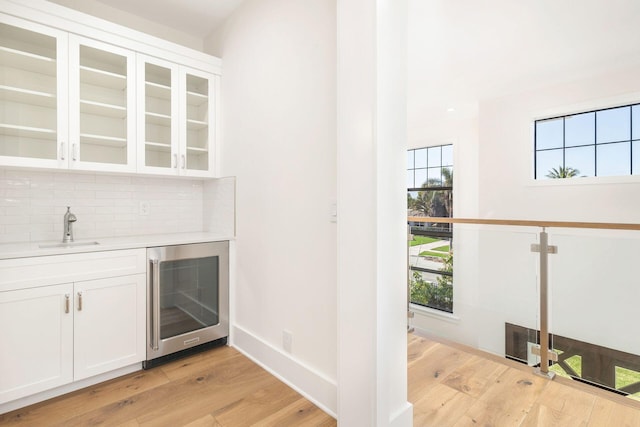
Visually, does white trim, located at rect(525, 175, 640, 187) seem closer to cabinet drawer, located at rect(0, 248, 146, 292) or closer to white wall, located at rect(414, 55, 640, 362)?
white wall, located at rect(414, 55, 640, 362)

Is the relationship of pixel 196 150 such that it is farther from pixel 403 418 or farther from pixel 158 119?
pixel 403 418

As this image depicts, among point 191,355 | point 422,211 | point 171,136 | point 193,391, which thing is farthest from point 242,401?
point 422,211

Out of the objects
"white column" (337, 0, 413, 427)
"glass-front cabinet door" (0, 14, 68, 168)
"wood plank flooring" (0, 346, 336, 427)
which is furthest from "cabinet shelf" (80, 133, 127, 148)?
"white column" (337, 0, 413, 427)

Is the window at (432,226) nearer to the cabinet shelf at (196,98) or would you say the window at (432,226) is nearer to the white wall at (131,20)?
the cabinet shelf at (196,98)

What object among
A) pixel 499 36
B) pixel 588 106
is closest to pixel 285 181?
pixel 499 36

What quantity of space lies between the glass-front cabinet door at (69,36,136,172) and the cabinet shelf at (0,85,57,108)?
0.41 ft

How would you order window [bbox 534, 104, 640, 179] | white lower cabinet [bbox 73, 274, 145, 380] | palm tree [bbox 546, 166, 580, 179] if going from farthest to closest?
palm tree [bbox 546, 166, 580, 179], window [bbox 534, 104, 640, 179], white lower cabinet [bbox 73, 274, 145, 380]

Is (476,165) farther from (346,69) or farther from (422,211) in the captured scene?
(346,69)

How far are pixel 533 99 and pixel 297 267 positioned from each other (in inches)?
165

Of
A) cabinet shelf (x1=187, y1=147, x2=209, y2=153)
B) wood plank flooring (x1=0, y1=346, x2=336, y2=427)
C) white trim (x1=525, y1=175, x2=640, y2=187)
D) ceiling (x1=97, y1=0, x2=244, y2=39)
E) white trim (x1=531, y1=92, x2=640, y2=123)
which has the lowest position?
wood plank flooring (x1=0, y1=346, x2=336, y2=427)

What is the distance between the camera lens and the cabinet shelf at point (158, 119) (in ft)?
7.96

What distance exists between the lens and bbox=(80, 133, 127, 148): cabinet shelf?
2.18 metres

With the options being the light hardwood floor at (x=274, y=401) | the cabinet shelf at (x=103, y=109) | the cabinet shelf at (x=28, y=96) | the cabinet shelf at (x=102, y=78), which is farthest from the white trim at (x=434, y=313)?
the cabinet shelf at (x=28, y=96)

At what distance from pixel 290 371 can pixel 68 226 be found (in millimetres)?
1870
